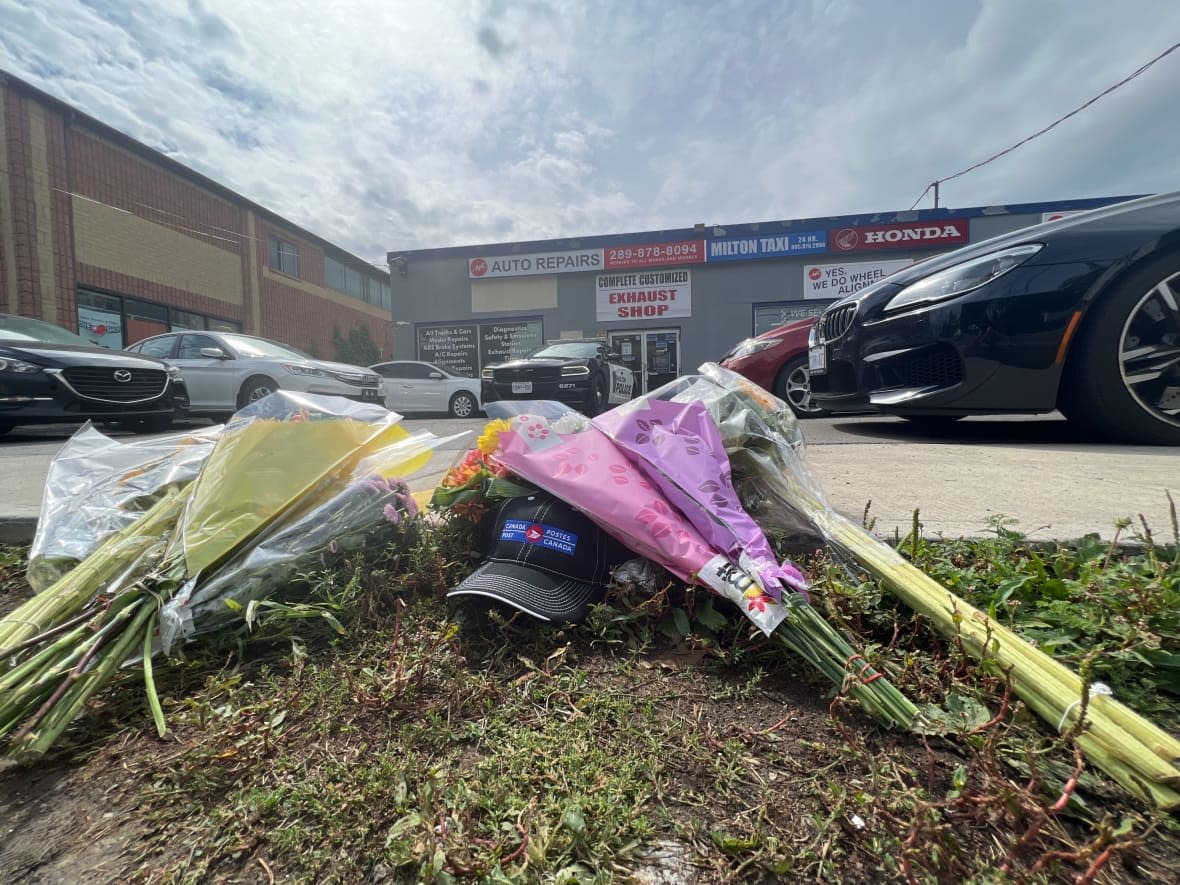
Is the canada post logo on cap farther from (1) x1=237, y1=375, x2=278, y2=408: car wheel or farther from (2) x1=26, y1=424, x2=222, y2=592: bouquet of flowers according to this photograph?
(1) x1=237, y1=375, x2=278, y2=408: car wheel

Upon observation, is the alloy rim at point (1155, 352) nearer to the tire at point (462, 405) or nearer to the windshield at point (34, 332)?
the windshield at point (34, 332)

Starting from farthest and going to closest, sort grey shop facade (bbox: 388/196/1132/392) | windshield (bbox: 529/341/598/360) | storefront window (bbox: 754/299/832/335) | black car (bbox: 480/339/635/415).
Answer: storefront window (bbox: 754/299/832/335), grey shop facade (bbox: 388/196/1132/392), windshield (bbox: 529/341/598/360), black car (bbox: 480/339/635/415)

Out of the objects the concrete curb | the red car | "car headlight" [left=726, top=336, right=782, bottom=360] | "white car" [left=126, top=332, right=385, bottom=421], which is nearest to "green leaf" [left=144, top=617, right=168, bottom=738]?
the concrete curb

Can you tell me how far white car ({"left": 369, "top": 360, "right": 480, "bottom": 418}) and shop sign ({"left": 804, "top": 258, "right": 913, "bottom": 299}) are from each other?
30.0 ft

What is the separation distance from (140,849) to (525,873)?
543mm

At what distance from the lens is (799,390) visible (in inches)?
187

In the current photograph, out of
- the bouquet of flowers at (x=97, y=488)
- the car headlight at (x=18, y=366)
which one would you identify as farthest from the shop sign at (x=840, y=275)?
the car headlight at (x=18, y=366)

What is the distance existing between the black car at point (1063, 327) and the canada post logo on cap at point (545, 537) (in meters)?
2.53

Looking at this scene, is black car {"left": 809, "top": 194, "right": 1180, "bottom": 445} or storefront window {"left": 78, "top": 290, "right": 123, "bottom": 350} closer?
black car {"left": 809, "top": 194, "right": 1180, "bottom": 445}

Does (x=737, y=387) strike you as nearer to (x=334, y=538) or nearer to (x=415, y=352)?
(x=334, y=538)

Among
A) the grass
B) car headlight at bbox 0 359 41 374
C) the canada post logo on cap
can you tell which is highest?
car headlight at bbox 0 359 41 374

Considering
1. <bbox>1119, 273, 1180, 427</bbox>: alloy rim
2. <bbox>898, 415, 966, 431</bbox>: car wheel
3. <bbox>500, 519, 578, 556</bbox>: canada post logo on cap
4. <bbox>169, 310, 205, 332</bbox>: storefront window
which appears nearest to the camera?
<bbox>500, 519, 578, 556</bbox>: canada post logo on cap

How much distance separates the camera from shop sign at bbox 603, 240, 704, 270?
43.6ft

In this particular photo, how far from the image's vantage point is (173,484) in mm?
1542
